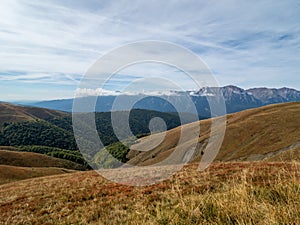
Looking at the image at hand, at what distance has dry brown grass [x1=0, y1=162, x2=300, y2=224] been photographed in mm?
5172

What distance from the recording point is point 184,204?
6566 millimetres

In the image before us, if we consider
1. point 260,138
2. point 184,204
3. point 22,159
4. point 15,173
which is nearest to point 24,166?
point 22,159

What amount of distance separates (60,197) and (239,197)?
38.5 ft

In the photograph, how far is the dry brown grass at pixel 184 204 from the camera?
5.17m

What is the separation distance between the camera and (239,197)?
6.16 meters

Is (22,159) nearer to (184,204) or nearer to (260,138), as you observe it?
(260,138)

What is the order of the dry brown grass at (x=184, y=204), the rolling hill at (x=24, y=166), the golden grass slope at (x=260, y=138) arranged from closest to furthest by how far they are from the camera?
the dry brown grass at (x=184, y=204) < the rolling hill at (x=24, y=166) < the golden grass slope at (x=260, y=138)

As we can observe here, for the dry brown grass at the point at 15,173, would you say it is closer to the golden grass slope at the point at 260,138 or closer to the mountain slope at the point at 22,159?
the mountain slope at the point at 22,159

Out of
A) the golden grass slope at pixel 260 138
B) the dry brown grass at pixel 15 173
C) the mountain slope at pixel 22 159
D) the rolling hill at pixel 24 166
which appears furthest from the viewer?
the mountain slope at pixel 22 159

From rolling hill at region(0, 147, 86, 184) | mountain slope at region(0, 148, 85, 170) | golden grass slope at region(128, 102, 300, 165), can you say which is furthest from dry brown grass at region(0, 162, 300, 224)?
mountain slope at region(0, 148, 85, 170)

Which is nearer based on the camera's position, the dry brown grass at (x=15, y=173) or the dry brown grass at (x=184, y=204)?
the dry brown grass at (x=184, y=204)

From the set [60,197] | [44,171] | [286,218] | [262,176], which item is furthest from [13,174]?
[286,218]

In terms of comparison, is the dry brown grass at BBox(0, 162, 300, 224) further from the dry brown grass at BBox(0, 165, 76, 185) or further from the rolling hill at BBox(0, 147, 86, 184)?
the rolling hill at BBox(0, 147, 86, 184)

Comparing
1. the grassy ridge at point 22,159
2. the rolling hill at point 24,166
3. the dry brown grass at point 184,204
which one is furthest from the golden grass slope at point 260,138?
the dry brown grass at point 184,204
